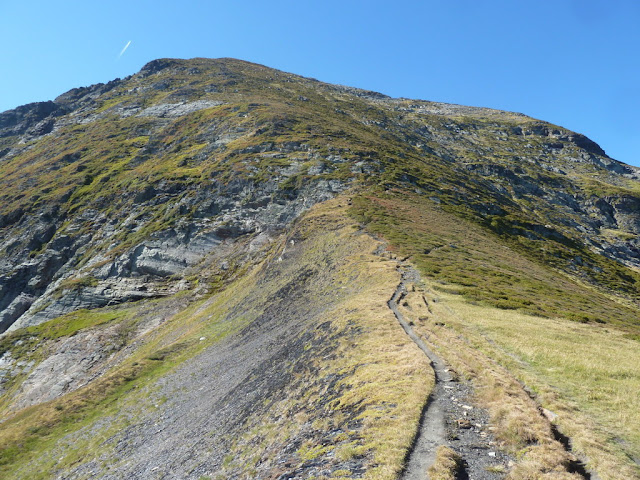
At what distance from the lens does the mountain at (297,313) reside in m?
15.2

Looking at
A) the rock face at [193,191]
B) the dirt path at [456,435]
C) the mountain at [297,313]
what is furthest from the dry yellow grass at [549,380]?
the rock face at [193,191]

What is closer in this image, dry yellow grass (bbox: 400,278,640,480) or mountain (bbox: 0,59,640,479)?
dry yellow grass (bbox: 400,278,640,480)

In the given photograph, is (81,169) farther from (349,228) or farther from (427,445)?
(427,445)

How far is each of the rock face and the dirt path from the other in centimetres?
6572

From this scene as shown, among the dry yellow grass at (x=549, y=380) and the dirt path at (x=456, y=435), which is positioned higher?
the dry yellow grass at (x=549, y=380)

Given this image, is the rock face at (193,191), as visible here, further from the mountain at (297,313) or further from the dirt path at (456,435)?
the dirt path at (456,435)

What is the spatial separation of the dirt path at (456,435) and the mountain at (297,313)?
103 millimetres

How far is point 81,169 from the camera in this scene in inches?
5281

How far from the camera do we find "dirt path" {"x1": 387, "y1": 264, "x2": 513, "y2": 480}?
38.6 ft

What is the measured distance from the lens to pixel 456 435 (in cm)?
1366

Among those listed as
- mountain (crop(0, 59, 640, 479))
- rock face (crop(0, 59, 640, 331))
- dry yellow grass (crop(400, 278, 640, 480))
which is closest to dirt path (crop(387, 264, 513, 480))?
mountain (crop(0, 59, 640, 479))

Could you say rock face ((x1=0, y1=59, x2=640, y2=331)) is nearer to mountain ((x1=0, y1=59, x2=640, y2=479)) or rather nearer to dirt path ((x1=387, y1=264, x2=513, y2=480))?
mountain ((x1=0, y1=59, x2=640, y2=479))

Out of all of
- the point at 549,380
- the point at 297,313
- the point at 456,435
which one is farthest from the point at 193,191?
the point at 456,435

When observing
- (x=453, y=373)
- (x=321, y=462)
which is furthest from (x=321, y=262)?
(x=321, y=462)
